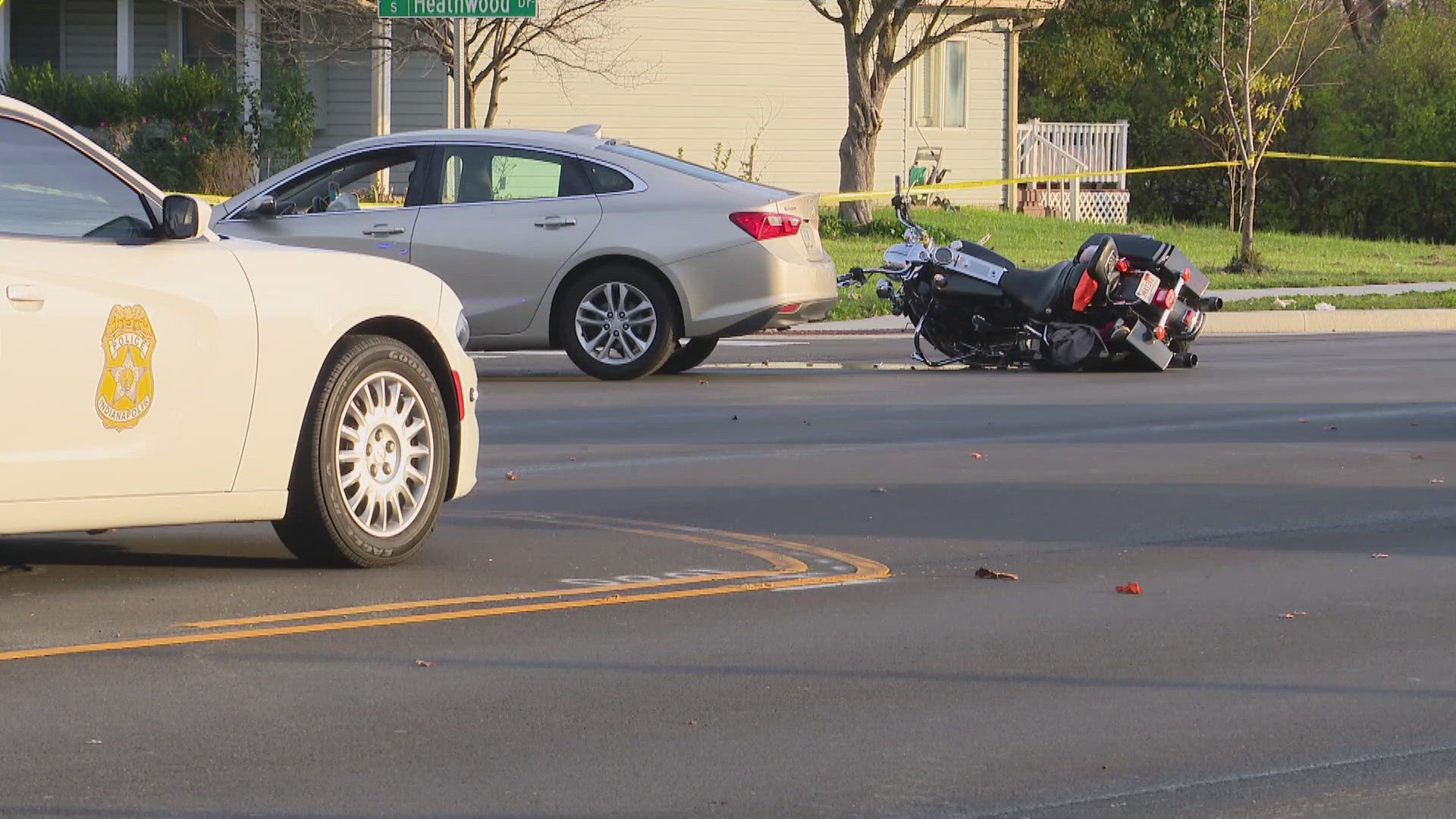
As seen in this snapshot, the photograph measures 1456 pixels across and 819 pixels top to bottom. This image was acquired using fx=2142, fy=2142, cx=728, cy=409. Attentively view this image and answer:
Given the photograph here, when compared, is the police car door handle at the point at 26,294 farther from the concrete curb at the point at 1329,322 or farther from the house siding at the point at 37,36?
the house siding at the point at 37,36

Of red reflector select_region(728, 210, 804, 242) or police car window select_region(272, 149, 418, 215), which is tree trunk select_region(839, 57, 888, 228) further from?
police car window select_region(272, 149, 418, 215)

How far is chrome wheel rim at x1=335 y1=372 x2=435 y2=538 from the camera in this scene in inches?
305

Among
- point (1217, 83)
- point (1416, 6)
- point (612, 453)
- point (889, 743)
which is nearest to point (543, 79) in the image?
point (1217, 83)

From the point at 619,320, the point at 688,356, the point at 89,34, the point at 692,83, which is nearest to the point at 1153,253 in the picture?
the point at 688,356

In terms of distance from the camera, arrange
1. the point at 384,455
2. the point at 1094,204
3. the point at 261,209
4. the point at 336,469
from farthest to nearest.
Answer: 1. the point at 1094,204
2. the point at 261,209
3. the point at 384,455
4. the point at 336,469

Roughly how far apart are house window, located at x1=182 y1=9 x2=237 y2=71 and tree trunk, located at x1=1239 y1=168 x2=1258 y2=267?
16.3m

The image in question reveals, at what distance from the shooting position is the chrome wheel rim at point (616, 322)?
15.0 metres

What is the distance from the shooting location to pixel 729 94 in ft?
123

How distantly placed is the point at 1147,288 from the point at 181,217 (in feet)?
32.9

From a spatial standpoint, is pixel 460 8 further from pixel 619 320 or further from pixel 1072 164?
pixel 1072 164

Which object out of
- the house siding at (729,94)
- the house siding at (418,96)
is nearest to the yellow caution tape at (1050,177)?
the house siding at (729,94)

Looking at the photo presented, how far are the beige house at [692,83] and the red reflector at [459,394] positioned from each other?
77.0 feet

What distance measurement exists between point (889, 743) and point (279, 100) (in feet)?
90.7

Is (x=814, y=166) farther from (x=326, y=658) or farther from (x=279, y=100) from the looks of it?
(x=326, y=658)
